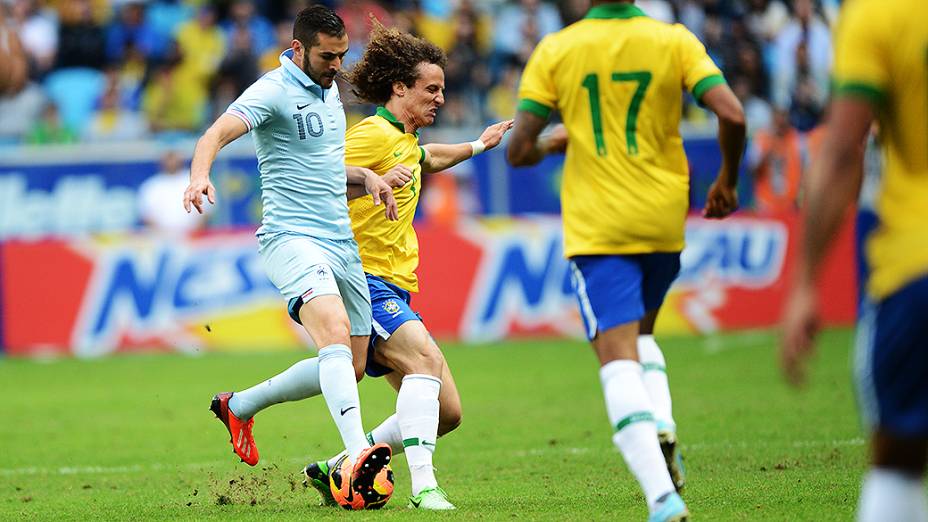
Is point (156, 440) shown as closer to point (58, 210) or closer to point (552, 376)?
point (552, 376)

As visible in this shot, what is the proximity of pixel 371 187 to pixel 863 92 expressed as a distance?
12.0ft

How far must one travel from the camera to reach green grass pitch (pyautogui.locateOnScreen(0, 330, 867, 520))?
7320 millimetres

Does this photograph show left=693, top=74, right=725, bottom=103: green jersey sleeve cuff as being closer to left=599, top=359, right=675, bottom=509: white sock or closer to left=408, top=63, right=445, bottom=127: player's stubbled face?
left=599, top=359, right=675, bottom=509: white sock

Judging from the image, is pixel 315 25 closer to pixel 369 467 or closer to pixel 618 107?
pixel 618 107

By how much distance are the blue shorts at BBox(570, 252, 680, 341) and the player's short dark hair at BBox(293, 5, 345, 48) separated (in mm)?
2193

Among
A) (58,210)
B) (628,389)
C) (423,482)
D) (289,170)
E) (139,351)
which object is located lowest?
(139,351)

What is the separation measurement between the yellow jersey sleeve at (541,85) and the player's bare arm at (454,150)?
6.95 ft

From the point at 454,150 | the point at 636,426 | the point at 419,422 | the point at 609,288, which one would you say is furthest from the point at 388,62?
the point at 636,426

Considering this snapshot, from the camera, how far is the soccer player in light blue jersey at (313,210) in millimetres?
7164

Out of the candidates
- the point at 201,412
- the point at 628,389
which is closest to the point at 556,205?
the point at 201,412

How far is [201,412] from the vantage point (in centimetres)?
1267

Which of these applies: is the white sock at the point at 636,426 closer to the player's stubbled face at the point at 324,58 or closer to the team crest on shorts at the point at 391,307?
the team crest on shorts at the point at 391,307

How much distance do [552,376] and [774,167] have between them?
645cm

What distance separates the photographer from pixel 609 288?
227 inches
